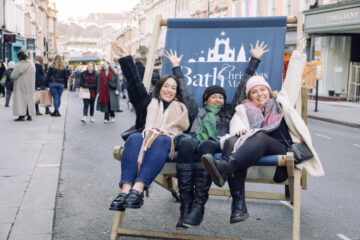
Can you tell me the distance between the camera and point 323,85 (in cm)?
2667

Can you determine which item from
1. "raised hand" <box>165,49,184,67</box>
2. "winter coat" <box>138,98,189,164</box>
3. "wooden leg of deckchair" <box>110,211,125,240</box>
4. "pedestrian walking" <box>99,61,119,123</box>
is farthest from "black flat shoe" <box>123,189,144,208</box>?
"pedestrian walking" <box>99,61,119,123</box>

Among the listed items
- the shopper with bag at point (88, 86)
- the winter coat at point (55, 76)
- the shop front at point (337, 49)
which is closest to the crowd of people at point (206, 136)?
the shopper with bag at point (88, 86)

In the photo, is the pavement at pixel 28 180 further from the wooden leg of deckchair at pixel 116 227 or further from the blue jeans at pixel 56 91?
the blue jeans at pixel 56 91

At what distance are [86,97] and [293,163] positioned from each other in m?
10.2

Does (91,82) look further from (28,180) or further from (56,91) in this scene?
(28,180)

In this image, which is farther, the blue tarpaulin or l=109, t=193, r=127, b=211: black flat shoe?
the blue tarpaulin

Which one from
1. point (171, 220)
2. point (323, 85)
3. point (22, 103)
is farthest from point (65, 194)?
point (323, 85)

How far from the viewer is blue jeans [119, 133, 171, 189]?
3.84m

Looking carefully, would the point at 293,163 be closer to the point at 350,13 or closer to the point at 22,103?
the point at 22,103

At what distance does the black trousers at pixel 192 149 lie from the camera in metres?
3.88

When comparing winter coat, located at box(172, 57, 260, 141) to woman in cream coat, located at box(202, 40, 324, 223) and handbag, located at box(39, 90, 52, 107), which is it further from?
handbag, located at box(39, 90, 52, 107)

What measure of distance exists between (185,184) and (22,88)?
9500 mm

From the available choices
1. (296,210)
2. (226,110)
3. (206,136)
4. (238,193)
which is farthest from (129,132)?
(296,210)

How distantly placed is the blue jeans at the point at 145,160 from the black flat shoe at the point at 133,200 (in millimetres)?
101
